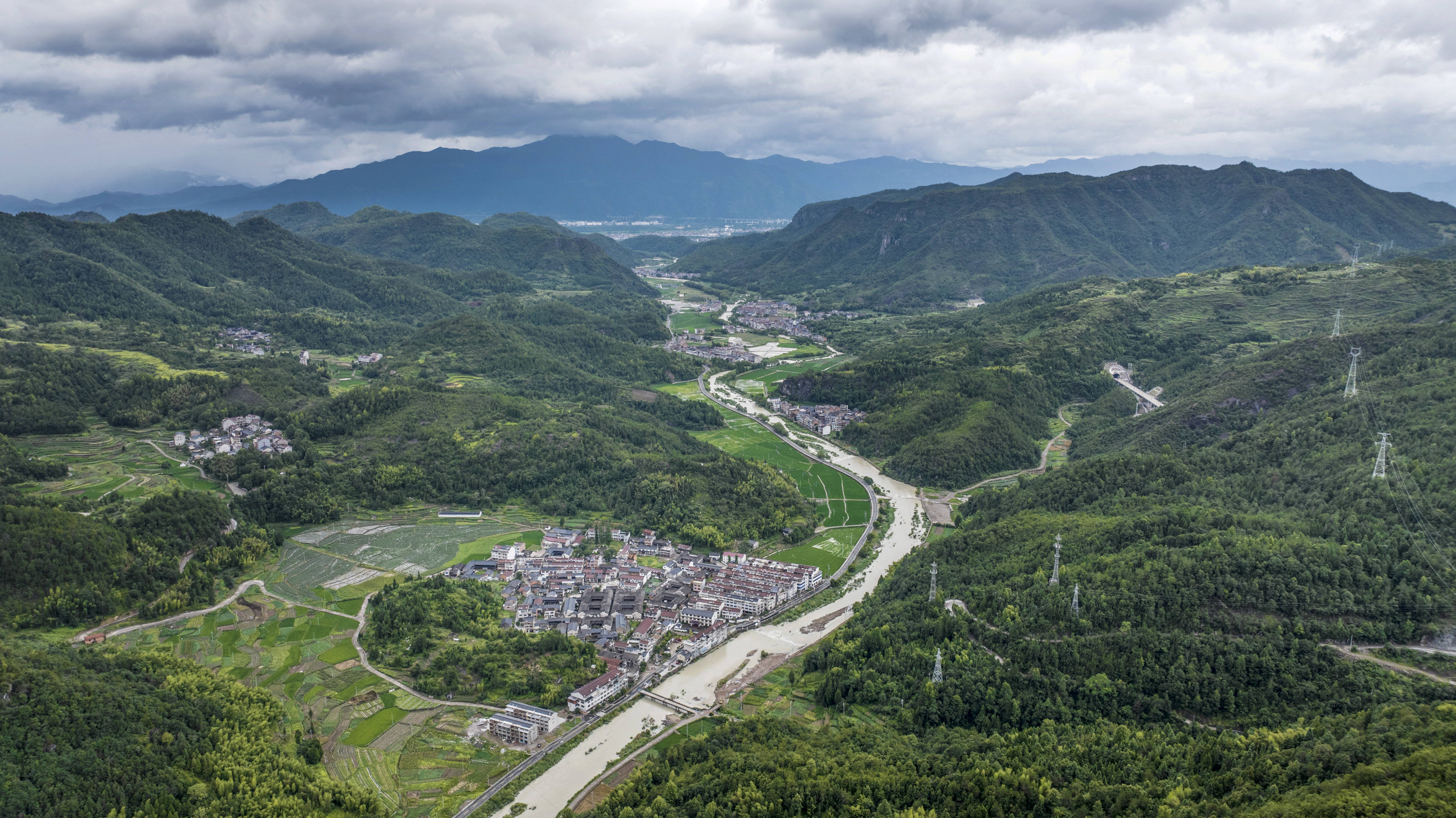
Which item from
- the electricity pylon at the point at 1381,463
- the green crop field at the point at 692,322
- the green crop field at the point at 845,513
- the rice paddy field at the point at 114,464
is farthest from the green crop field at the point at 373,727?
the green crop field at the point at 692,322

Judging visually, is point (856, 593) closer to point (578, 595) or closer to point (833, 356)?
point (578, 595)

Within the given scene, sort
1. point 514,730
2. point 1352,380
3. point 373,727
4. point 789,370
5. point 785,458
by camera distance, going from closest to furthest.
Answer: point 514,730, point 373,727, point 1352,380, point 785,458, point 789,370

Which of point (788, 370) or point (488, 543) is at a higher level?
point (788, 370)

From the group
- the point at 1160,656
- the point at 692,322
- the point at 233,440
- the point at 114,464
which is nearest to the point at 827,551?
the point at 1160,656

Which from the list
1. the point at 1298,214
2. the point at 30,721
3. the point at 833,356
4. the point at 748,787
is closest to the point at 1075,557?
the point at 748,787

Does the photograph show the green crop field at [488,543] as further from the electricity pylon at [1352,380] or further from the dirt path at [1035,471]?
the electricity pylon at [1352,380]

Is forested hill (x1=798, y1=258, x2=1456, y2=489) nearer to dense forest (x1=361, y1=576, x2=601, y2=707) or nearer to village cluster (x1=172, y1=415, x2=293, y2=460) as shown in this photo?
dense forest (x1=361, y1=576, x2=601, y2=707)

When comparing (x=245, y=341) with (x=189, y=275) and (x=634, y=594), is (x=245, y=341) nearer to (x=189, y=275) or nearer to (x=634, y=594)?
(x=189, y=275)
